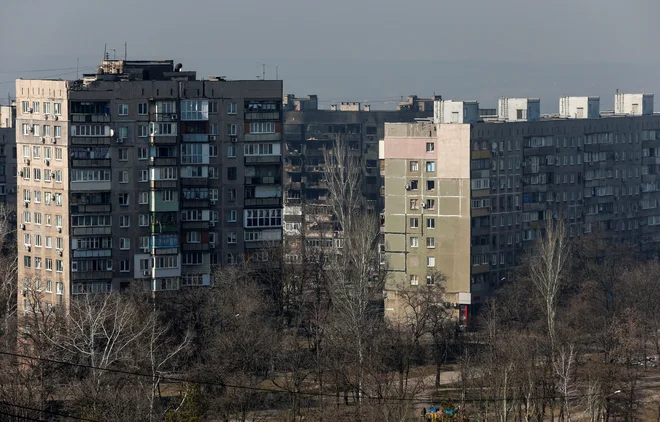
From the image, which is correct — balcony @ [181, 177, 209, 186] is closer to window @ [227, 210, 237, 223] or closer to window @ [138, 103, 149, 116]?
window @ [227, 210, 237, 223]

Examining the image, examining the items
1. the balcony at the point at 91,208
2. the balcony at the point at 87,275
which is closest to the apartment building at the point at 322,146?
the balcony at the point at 91,208

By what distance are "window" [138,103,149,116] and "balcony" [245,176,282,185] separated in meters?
5.48

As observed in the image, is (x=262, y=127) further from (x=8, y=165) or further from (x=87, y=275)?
(x=8, y=165)

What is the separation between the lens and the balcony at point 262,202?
73.1 meters

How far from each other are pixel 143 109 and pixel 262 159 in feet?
19.5

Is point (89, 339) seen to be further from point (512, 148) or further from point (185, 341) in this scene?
point (512, 148)

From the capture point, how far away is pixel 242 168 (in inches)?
2867

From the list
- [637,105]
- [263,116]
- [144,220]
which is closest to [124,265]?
[144,220]

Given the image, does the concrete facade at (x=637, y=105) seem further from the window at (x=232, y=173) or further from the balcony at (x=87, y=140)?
the balcony at (x=87, y=140)

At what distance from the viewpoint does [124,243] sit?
7012 cm

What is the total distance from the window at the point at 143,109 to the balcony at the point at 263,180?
5484mm

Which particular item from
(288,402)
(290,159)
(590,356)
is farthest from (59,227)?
(290,159)

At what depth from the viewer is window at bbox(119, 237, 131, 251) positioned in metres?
70.1

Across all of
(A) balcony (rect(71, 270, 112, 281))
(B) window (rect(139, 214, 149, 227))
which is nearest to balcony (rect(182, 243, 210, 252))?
(B) window (rect(139, 214, 149, 227))
